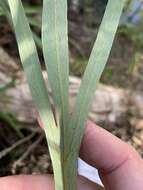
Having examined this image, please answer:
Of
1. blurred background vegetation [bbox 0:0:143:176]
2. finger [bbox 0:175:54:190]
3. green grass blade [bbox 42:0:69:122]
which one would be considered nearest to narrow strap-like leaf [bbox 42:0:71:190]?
green grass blade [bbox 42:0:69:122]

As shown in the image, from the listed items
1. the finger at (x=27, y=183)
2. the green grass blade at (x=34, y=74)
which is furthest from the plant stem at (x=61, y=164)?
the finger at (x=27, y=183)

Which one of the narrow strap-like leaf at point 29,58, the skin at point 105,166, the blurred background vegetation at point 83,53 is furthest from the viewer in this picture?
the blurred background vegetation at point 83,53

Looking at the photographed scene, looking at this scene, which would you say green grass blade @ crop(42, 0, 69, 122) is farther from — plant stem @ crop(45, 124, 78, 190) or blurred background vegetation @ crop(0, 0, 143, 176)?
blurred background vegetation @ crop(0, 0, 143, 176)

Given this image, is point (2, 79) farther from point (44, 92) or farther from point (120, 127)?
point (44, 92)

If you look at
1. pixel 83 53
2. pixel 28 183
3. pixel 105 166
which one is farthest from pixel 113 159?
pixel 83 53

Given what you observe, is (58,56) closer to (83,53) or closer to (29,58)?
(29,58)

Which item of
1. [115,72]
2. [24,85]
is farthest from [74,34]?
[24,85]

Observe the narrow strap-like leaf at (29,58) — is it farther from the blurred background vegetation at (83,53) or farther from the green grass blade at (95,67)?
the blurred background vegetation at (83,53)
